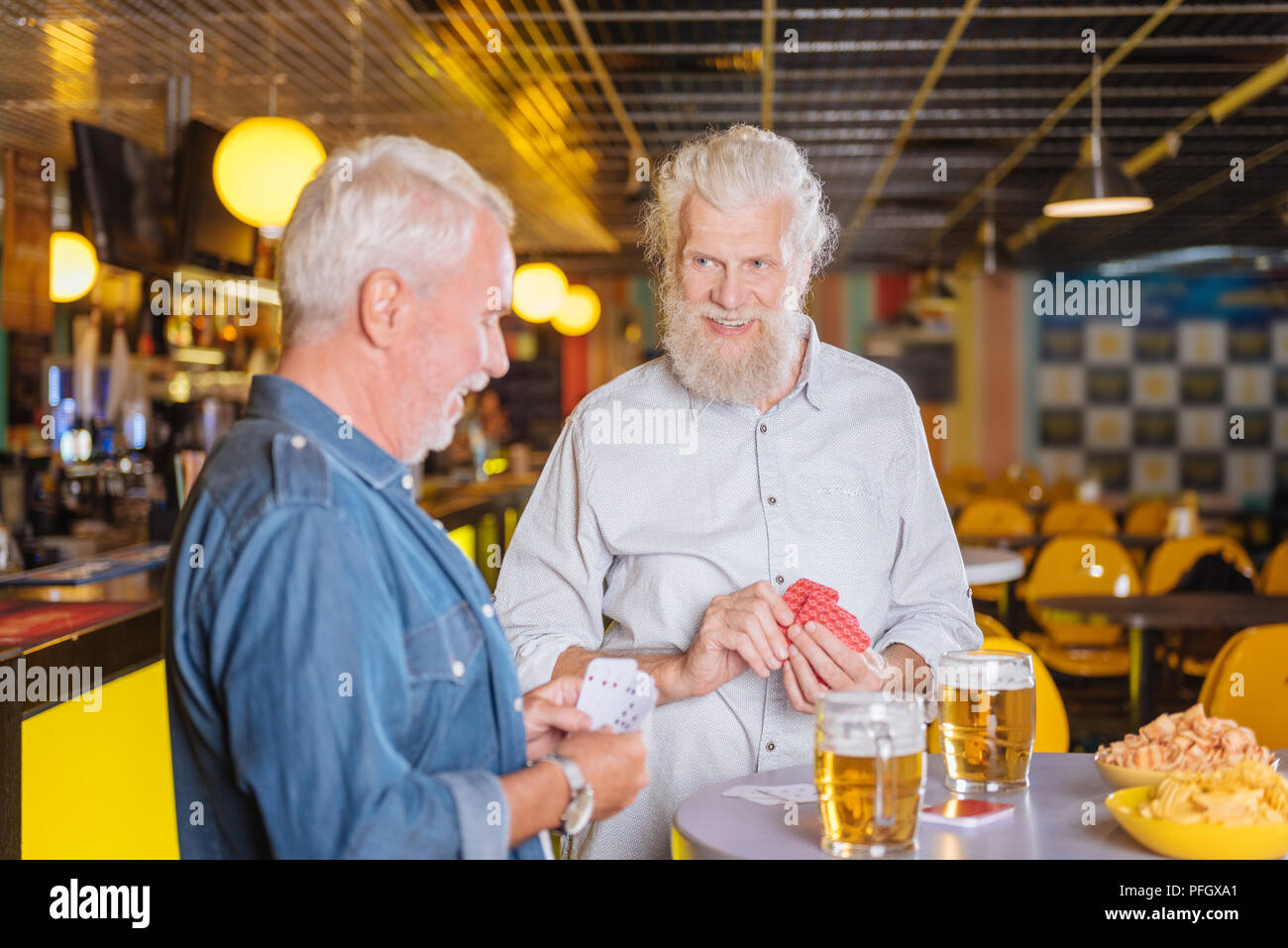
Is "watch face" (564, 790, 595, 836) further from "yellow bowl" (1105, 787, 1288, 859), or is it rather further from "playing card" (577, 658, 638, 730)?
"yellow bowl" (1105, 787, 1288, 859)

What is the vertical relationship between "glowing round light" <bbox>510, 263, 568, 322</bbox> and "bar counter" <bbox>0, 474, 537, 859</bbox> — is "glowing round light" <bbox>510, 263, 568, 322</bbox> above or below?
above

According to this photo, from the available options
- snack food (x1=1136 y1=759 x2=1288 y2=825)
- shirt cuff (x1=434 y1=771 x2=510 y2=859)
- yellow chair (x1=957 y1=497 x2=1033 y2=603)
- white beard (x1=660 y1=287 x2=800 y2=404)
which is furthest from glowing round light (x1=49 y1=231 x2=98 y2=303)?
snack food (x1=1136 y1=759 x2=1288 y2=825)

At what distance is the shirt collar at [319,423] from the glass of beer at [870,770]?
0.53 metres

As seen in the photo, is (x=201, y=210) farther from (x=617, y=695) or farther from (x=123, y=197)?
(x=617, y=695)

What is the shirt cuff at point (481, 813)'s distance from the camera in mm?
1196

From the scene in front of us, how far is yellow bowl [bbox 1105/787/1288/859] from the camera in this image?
4.48ft

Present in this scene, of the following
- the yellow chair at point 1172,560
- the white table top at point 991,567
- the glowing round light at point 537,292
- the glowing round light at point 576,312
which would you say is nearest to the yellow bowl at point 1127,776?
the white table top at point 991,567

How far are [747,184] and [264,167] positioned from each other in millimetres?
2549

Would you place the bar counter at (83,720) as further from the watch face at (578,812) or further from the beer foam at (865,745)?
the beer foam at (865,745)

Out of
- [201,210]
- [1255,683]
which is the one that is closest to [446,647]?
[1255,683]

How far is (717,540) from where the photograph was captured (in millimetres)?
2098

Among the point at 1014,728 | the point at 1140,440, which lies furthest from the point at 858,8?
the point at 1140,440

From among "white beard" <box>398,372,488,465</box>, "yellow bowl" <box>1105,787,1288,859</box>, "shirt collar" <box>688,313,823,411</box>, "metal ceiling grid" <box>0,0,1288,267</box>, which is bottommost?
"yellow bowl" <box>1105,787,1288,859</box>

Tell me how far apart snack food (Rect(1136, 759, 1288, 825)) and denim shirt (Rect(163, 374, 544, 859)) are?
69 cm
